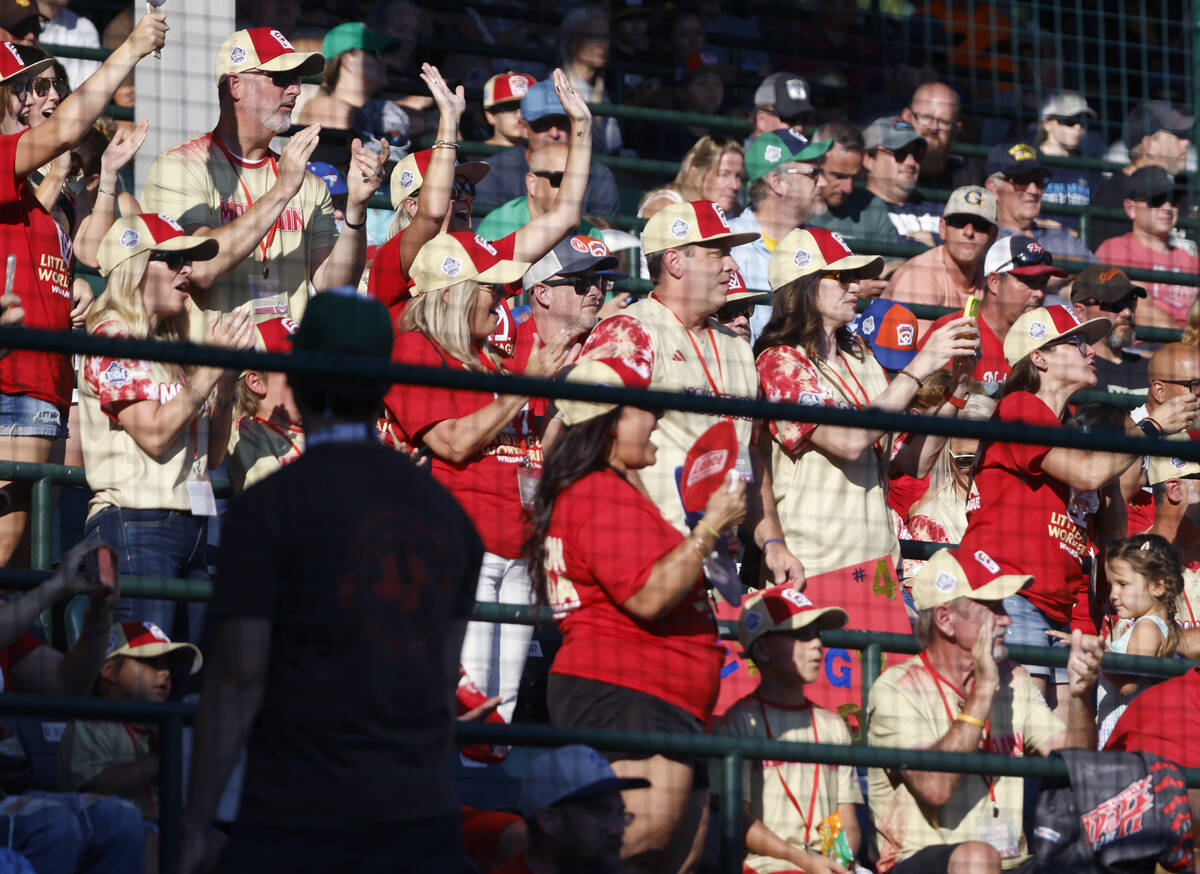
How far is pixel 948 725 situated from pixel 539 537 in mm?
1143

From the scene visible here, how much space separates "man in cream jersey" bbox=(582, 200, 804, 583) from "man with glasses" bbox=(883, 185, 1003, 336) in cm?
211

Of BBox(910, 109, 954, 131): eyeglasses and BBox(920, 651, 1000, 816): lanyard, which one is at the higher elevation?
BBox(910, 109, 954, 131): eyeglasses

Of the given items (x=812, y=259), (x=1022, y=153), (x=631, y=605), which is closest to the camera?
(x=631, y=605)

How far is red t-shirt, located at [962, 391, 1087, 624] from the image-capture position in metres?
5.72

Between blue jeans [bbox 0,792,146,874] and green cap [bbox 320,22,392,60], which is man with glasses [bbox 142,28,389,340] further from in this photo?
blue jeans [bbox 0,792,146,874]

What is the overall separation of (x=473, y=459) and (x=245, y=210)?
127 cm

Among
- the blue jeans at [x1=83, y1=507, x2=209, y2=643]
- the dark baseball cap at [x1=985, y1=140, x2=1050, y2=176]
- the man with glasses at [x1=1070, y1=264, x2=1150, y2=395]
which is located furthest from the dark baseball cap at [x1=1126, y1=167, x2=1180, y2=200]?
the blue jeans at [x1=83, y1=507, x2=209, y2=643]

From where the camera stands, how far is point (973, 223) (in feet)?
25.0

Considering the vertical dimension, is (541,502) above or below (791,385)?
below

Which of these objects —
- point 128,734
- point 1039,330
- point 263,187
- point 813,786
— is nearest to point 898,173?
point 1039,330

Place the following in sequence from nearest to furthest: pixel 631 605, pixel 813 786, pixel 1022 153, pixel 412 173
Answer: pixel 631 605 → pixel 813 786 → pixel 412 173 → pixel 1022 153

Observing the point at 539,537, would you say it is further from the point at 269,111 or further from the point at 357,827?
the point at 269,111

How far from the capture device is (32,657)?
4270mm

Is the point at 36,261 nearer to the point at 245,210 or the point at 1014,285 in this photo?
the point at 245,210
